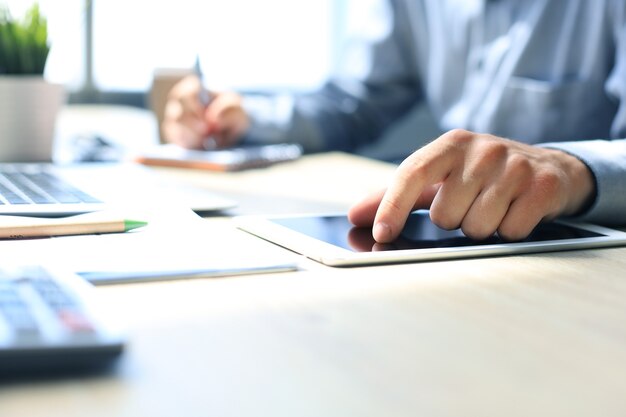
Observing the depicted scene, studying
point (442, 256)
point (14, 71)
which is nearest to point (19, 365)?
point (442, 256)

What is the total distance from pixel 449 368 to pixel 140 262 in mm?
273

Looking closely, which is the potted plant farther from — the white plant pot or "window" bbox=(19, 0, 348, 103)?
"window" bbox=(19, 0, 348, 103)

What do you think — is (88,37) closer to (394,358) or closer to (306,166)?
(306,166)

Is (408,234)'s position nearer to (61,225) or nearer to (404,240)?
(404,240)

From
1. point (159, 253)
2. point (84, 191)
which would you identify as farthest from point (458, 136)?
point (84, 191)

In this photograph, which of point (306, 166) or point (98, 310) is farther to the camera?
point (306, 166)

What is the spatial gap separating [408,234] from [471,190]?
67 millimetres

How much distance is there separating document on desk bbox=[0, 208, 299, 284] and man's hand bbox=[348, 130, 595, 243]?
10cm

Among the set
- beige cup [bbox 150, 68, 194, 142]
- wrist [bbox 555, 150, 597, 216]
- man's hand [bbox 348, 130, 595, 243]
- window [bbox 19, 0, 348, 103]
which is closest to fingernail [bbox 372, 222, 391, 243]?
man's hand [bbox 348, 130, 595, 243]

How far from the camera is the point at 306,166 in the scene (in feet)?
4.48

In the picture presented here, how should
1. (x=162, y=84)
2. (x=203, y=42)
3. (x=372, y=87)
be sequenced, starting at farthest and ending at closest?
1. (x=203, y=42)
2. (x=372, y=87)
3. (x=162, y=84)

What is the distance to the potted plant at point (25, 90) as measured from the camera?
1.25 m

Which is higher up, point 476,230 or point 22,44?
point 22,44

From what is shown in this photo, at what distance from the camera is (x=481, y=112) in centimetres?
166
